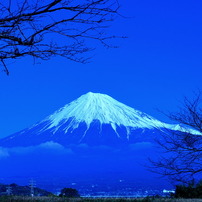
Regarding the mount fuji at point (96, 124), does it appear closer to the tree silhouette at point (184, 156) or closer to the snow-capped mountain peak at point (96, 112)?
the snow-capped mountain peak at point (96, 112)

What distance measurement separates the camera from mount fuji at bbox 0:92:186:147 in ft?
431

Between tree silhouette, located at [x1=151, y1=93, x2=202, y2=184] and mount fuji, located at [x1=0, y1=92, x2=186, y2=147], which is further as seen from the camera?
mount fuji, located at [x1=0, y1=92, x2=186, y2=147]

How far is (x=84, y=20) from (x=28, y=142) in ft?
510

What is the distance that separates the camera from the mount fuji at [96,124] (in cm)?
13150

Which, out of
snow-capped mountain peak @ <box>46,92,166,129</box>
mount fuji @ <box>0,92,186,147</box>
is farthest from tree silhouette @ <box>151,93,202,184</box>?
snow-capped mountain peak @ <box>46,92,166,129</box>

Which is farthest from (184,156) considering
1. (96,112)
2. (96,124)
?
(96,124)

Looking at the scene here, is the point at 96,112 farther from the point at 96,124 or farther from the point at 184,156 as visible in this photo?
the point at 184,156

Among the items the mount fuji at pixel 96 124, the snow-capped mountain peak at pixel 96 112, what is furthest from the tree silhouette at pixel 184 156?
the snow-capped mountain peak at pixel 96 112

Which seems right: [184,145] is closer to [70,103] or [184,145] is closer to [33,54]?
[33,54]

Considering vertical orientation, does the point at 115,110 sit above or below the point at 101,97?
below

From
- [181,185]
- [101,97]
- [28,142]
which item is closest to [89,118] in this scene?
[101,97]

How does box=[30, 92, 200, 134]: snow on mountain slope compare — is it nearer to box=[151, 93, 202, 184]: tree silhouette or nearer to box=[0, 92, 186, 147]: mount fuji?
box=[0, 92, 186, 147]: mount fuji

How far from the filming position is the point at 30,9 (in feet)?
32.2

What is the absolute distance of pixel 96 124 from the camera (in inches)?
6668
